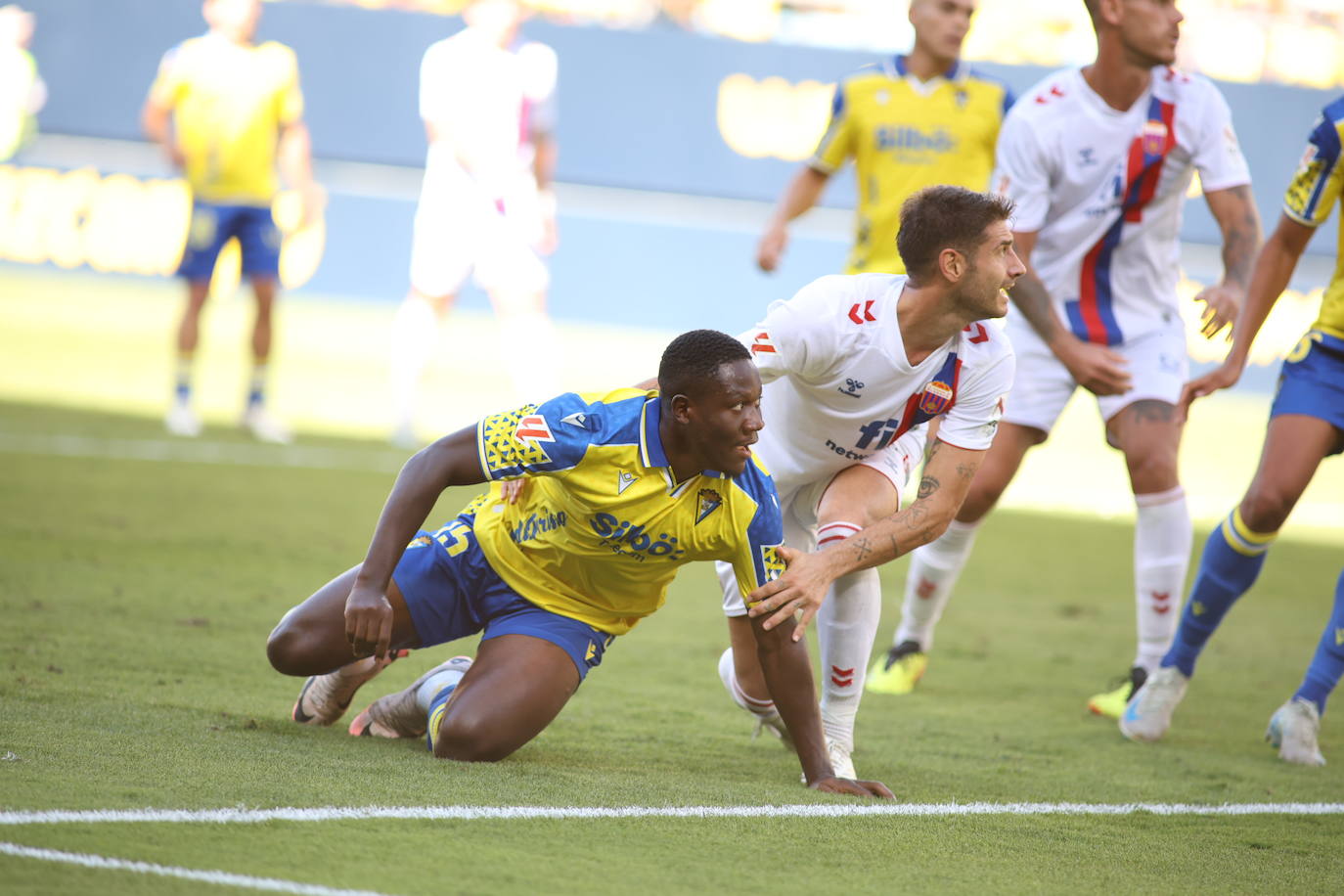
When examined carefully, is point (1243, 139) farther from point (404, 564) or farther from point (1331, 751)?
point (404, 564)

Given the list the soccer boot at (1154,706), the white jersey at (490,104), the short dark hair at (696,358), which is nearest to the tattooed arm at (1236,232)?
the soccer boot at (1154,706)

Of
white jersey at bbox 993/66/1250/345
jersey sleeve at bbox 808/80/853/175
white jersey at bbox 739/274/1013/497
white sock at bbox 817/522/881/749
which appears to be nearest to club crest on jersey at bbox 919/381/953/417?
white jersey at bbox 739/274/1013/497

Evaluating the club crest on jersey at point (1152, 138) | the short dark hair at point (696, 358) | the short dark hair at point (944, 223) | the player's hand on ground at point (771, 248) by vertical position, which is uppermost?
the short dark hair at point (944, 223)

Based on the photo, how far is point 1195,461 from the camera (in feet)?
43.2

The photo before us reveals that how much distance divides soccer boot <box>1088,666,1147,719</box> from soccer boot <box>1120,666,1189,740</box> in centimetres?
30

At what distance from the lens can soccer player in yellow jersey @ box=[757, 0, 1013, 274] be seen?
653 centimetres

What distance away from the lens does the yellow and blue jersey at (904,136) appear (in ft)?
21.5

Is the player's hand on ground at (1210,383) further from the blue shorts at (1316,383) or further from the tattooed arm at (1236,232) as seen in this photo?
the tattooed arm at (1236,232)

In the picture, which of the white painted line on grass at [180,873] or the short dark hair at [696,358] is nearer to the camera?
the white painted line on grass at [180,873]

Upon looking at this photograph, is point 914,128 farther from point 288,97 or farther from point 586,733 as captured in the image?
point 288,97

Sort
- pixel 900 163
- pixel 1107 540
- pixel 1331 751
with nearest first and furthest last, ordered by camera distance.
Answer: pixel 1331 751 < pixel 900 163 < pixel 1107 540

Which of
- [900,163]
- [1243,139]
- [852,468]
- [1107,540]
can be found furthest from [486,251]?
[1243,139]

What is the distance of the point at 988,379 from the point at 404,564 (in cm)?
165

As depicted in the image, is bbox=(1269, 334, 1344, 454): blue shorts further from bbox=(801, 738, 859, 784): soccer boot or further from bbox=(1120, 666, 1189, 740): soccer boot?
bbox=(801, 738, 859, 784): soccer boot
